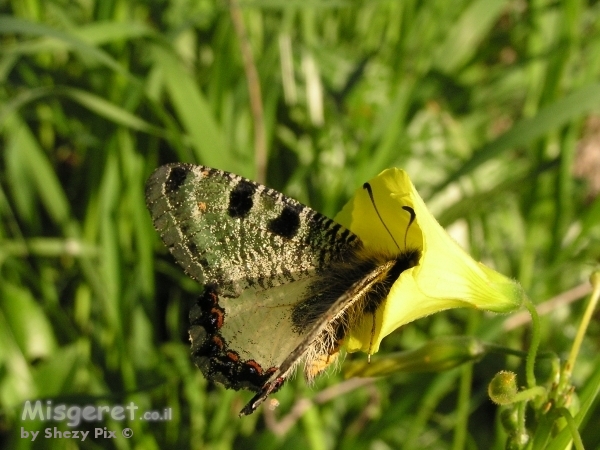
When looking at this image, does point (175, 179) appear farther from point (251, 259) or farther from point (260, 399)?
point (260, 399)

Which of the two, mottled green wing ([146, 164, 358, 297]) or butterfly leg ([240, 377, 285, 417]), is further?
mottled green wing ([146, 164, 358, 297])

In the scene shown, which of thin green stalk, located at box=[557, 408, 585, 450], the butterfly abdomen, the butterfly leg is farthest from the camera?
the butterfly abdomen

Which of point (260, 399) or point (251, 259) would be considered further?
point (251, 259)

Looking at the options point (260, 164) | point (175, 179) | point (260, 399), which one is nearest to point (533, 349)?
point (260, 399)

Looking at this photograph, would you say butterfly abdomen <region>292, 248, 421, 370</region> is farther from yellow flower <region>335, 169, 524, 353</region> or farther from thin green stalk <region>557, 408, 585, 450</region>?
thin green stalk <region>557, 408, 585, 450</region>

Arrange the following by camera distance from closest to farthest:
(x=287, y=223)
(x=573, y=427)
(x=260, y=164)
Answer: (x=573, y=427), (x=287, y=223), (x=260, y=164)

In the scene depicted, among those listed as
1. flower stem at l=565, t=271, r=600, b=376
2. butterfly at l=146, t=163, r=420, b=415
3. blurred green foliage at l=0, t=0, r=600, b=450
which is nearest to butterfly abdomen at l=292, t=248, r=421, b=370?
butterfly at l=146, t=163, r=420, b=415

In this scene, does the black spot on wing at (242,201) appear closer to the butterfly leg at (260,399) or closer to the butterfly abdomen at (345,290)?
the butterfly abdomen at (345,290)
